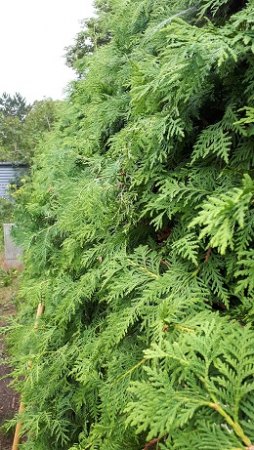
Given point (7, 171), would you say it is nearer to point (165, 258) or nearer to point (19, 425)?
point (19, 425)

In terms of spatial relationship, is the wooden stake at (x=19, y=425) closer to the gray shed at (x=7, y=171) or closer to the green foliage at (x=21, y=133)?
the green foliage at (x=21, y=133)

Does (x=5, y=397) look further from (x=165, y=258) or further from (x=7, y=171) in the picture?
(x=7, y=171)

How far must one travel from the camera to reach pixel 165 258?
4.22 feet

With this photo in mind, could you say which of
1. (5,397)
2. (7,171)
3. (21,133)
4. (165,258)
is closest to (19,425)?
(165,258)

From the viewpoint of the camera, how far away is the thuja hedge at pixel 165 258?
833mm

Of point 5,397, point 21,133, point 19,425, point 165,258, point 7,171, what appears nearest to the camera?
point 165,258

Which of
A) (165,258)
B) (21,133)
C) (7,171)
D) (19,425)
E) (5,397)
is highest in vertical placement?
(21,133)

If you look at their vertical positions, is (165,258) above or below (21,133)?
below

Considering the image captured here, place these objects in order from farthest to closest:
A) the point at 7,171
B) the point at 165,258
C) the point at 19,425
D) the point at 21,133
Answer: the point at 21,133, the point at 7,171, the point at 19,425, the point at 165,258

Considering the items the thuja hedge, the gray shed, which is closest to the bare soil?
the thuja hedge

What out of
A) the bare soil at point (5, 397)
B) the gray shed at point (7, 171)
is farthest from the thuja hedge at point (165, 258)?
the gray shed at point (7, 171)

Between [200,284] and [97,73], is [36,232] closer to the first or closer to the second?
[97,73]

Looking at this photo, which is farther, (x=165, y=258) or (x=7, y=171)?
(x=7, y=171)

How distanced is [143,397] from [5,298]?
681 centimetres
